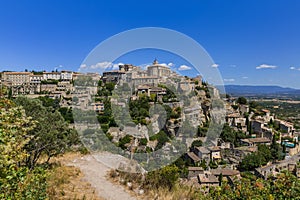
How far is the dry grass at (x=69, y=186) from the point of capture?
3.47 meters

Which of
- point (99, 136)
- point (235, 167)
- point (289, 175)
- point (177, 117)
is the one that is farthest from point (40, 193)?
point (235, 167)

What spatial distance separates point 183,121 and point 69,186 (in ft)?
30.9

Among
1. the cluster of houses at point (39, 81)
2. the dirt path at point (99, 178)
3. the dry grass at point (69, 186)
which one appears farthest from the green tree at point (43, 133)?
the cluster of houses at point (39, 81)

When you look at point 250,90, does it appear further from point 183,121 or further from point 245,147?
point 183,121

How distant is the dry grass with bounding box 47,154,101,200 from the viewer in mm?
3475

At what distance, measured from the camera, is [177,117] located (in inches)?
587

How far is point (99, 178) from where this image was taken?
463 cm

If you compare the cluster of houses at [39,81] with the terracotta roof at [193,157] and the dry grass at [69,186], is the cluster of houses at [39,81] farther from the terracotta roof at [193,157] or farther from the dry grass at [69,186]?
the dry grass at [69,186]

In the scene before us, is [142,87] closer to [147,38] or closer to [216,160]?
[216,160]

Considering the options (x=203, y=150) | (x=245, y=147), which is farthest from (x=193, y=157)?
(x=245, y=147)

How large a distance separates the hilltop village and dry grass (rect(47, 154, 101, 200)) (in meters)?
1.76

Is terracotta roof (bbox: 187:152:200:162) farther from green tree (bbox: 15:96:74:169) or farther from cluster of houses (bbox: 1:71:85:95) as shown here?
cluster of houses (bbox: 1:71:85:95)

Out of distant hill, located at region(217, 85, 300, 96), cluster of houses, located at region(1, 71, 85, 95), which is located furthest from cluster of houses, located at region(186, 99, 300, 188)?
cluster of houses, located at region(1, 71, 85, 95)

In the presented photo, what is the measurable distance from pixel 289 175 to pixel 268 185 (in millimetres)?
246
